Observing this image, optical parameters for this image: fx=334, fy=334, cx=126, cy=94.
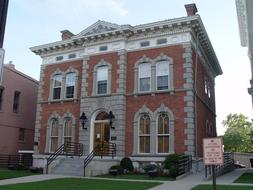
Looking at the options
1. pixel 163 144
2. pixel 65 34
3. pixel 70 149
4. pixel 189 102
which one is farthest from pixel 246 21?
pixel 65 34

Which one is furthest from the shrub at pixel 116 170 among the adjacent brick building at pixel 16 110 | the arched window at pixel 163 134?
the adjacent brick building at pixel 16 110

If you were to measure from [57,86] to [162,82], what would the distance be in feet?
30.8

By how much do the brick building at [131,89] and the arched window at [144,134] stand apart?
0.07 m

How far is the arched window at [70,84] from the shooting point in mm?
26688

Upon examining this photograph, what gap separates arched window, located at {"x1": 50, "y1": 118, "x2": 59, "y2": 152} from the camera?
26.3m

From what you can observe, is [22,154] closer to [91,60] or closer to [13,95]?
[13,95]

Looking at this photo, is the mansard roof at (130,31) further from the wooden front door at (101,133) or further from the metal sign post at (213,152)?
the metal sign post at (213,152)

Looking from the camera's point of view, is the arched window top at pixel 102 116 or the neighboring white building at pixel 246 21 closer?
the neighboring white building at pixel 246 21

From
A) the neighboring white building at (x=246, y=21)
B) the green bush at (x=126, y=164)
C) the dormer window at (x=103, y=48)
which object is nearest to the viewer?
the neighboring white building at (x=246, y=21)

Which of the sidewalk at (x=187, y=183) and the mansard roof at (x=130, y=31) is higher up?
the mansard roof at (x=130, y=31)

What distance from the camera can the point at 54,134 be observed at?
2662 centimetres

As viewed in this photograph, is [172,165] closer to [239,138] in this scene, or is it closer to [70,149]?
[70,149]

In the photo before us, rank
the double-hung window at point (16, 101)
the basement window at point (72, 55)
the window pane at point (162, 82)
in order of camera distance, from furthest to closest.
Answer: the double-hung window at point (16, 101), the basement window at point (72, 55), the window pane at point (162, 82)

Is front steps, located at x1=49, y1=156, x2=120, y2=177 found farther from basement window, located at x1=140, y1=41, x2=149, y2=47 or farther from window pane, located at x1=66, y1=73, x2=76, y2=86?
basement window, located at x1=140, y1=41, x2=149, y2=47
